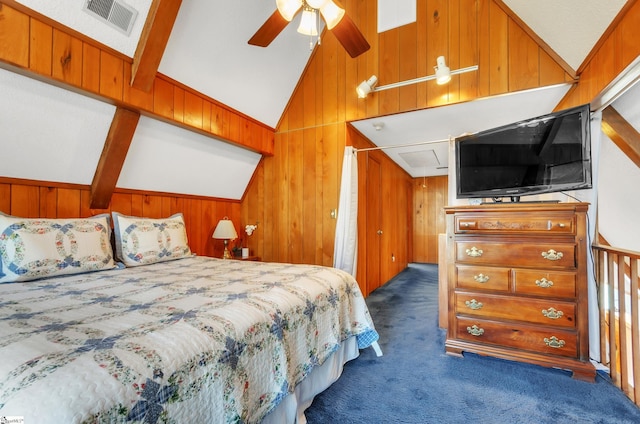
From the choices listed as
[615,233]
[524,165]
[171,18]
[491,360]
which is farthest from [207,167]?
[615,233]

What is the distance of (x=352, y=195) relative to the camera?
3.11m

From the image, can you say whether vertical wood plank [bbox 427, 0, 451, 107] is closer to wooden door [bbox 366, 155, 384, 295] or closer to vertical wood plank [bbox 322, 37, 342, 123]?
vertical wood plank [bbox 322, 37, 342, 123]

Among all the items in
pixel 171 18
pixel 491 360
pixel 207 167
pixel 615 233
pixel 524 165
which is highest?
pixel 171 18

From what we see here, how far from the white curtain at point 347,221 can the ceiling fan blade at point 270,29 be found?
1408 millimetres

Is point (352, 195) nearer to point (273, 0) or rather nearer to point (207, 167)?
point (207, 167)

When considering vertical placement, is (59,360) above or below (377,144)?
below

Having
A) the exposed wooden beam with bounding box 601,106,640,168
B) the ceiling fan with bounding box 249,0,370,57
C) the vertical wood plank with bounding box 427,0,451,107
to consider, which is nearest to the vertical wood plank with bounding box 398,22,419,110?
the vertical wood plank with bounding box 427,0,451,107

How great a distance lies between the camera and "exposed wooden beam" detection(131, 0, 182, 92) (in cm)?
193

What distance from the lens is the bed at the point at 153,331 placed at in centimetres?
68

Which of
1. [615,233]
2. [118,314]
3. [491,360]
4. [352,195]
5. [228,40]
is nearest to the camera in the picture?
[118,314]

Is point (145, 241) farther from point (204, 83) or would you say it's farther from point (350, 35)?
point (350, 35)

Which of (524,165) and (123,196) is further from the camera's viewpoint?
(123,196)

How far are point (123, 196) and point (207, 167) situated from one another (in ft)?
2.88

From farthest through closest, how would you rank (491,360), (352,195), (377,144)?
(377,144), (352,195), (491,360)
